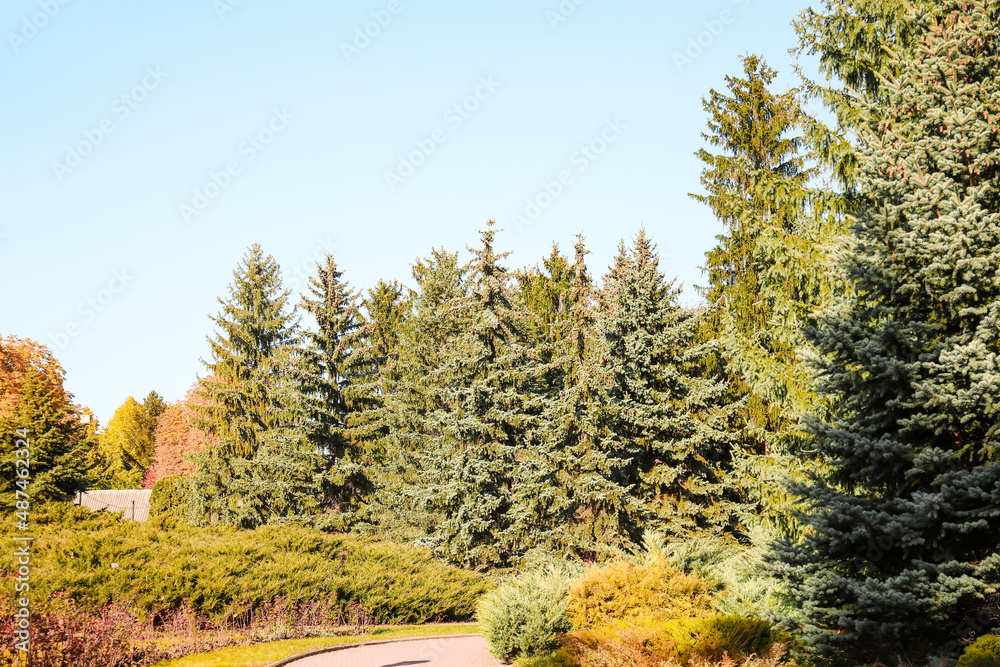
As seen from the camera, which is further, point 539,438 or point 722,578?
point 539,438

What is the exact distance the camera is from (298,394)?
90.5ft

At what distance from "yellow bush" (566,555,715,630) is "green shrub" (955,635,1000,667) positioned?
5393mm

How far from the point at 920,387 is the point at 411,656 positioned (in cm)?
1021

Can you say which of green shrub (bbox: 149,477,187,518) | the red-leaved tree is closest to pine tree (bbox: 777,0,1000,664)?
green shrub (bbox: 149,477,187,518)

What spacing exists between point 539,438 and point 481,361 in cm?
356

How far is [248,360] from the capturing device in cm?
3131

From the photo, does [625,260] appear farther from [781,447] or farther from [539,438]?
[781,447]

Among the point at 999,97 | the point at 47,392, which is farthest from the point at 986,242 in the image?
the point at 47,392

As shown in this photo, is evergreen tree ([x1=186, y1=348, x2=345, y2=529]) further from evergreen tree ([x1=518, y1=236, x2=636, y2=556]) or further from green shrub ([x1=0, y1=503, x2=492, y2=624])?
evergreen tree ([x1=518, y1=236, x2=636, y2=556])

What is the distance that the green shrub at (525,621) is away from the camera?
12.2 meters

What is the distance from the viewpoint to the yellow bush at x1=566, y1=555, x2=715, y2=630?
12414 mm

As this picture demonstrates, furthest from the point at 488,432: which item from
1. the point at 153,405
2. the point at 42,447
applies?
the point at 153,405

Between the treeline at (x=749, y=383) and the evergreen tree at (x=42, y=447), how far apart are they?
310 millimetres

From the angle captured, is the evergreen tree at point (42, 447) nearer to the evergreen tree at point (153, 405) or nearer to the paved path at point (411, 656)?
the paved path at point (411, 656)
